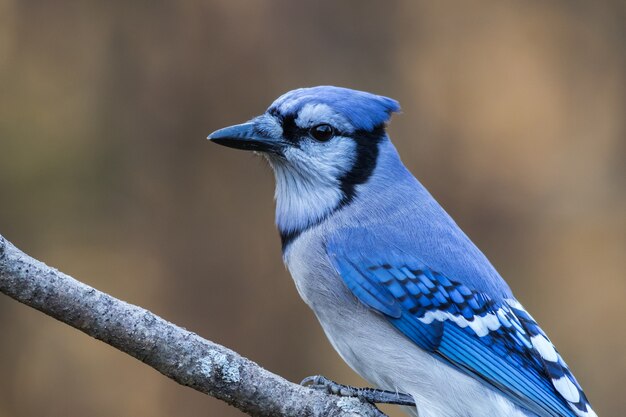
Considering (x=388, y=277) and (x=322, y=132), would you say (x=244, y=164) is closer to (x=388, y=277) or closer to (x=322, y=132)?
(x=322, y=132)

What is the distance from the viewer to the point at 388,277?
306cm

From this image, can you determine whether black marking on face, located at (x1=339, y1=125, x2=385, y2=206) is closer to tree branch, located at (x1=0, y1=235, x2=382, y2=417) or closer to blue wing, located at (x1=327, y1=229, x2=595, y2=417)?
blue wing, located at (x1=327, y1=229, x2=595, y2=417)

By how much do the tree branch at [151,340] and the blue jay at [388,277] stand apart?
0.30 metres

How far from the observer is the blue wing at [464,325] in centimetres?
290

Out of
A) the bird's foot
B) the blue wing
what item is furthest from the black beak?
the bird's foot

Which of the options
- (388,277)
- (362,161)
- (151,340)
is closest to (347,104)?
(362,161)

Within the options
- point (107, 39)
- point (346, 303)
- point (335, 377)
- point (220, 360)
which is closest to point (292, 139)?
point (346, 303)

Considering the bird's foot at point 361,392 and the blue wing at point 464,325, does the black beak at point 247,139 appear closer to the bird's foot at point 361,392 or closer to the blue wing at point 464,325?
the blue wing at point 464,325

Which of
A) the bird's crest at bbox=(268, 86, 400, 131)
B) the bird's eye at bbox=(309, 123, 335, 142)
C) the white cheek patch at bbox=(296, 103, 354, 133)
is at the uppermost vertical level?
the bird's crest at bbox=(268, 86, 400, 131)

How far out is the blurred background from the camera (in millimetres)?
5035

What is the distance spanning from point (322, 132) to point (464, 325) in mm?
766

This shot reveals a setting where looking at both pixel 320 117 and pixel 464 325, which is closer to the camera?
pixel 464 325

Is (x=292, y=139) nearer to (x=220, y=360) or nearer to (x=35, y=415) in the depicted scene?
(x=220, y=360)

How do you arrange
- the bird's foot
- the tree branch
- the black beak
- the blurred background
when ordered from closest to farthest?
the tree branch < the bird's foot < the black beak < the blurred background
